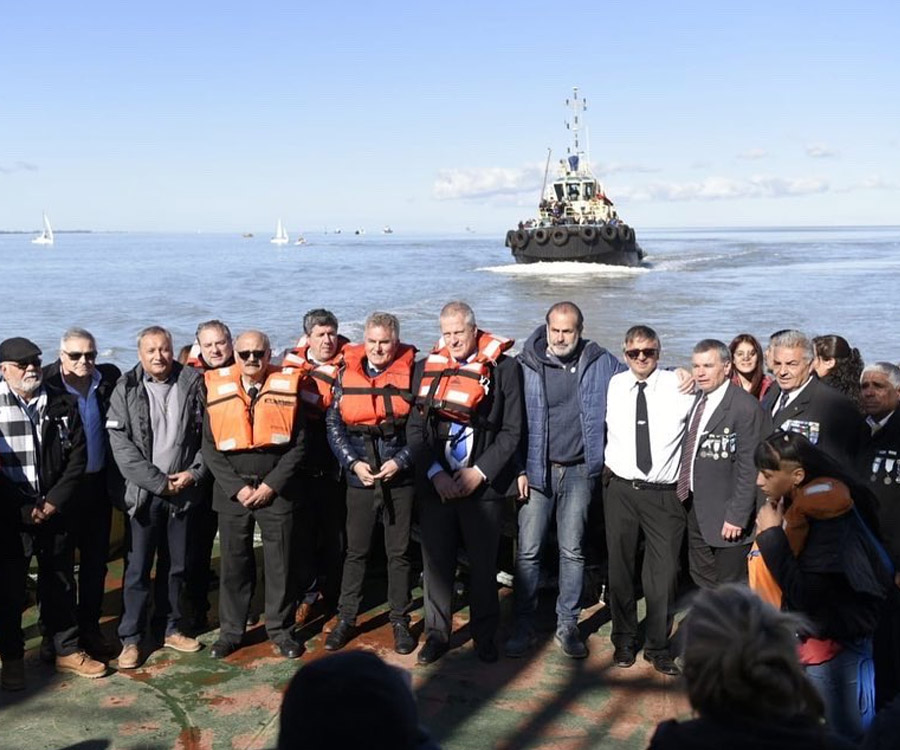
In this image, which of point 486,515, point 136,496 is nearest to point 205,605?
point 136,496

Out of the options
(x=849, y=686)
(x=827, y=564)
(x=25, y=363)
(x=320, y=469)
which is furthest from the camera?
(x=320, y=469)

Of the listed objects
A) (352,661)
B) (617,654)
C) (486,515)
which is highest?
(352,661)

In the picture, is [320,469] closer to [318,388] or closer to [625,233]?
[318,388]

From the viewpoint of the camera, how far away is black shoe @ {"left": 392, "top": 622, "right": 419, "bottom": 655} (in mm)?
3928

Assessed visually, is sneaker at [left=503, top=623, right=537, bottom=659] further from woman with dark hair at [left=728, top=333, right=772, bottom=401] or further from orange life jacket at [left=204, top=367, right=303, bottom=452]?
woman with dark hair at [left=728, top=333, right=772, bottom=401]

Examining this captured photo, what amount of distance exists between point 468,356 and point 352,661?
2.60 metres

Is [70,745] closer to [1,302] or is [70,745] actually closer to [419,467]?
[419,467]

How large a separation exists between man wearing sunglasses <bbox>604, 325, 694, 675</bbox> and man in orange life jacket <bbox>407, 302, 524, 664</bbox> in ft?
1.41

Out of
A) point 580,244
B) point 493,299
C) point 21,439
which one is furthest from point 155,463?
point 580,244

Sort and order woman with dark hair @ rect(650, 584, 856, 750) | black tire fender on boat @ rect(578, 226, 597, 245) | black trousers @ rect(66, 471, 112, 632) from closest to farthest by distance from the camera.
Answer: woman with dark hair @ rect(650, 584, 856, 750) → black trousers @ rect(66, 471, 112, 632) → black tire fender on boat @ rect(578, 226, 597, 245)

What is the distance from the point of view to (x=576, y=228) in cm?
4347

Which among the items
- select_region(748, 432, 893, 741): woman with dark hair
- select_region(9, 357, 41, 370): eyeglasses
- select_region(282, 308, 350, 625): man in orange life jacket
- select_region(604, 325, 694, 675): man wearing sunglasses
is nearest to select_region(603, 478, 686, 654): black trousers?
select_region(604, 325, 694, 675): man wearing sunglasses

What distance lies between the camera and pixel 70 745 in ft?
10.3

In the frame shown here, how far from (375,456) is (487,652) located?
950 mm
